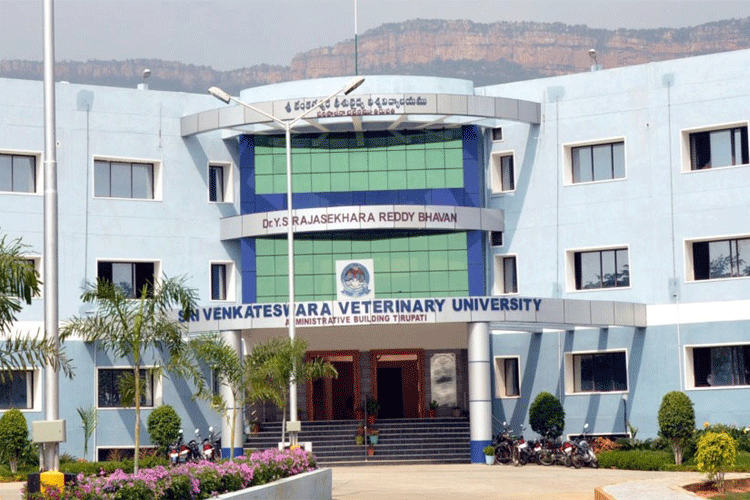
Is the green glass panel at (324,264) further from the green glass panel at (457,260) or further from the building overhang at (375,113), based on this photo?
the building overhang at (375,113)

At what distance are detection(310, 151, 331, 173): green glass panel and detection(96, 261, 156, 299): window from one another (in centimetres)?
678

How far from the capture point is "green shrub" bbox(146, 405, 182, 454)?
142 ft

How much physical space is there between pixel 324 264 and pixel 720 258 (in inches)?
541

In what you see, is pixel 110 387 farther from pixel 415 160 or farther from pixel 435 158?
pixel 435 158

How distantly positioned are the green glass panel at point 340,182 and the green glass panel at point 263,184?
225cm

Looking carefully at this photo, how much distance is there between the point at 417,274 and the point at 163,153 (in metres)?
9.98

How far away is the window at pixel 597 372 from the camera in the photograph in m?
45.2

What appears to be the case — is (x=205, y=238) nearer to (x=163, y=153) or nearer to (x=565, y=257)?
(x=163, y=153)

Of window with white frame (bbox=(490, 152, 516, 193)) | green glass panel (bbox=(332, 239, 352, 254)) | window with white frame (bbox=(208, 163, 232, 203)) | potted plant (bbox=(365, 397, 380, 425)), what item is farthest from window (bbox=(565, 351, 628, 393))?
window with white frame (bbox=(208, 163, 232, 203))

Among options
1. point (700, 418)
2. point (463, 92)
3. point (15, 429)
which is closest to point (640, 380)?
point (700, 418)

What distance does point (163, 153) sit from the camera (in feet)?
156

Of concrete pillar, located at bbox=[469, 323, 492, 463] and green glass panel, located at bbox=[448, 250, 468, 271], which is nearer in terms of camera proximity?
concrete pillar, located at bbox=[469, 323, 492, 463]

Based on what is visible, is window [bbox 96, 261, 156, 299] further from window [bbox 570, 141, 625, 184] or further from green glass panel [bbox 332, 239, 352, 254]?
window [bbox 570, 141, 625, 184]

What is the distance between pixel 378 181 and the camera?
48656 mm
